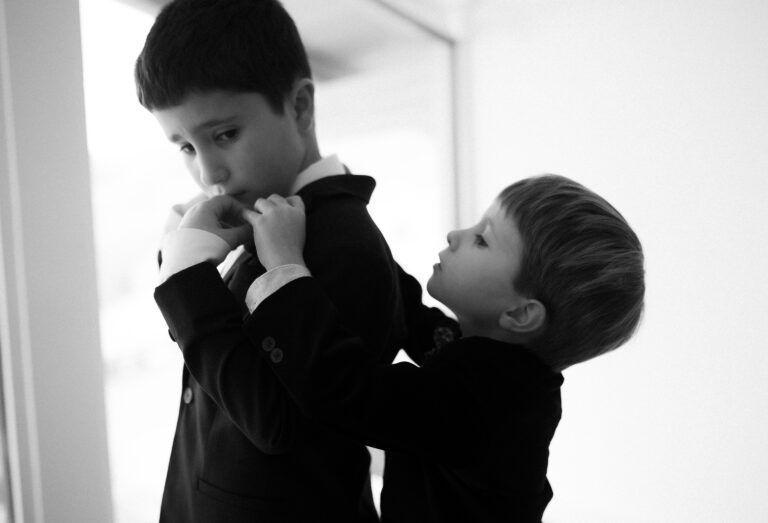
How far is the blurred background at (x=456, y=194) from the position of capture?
85cm

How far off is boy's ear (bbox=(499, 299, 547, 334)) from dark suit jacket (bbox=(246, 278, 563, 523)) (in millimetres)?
38

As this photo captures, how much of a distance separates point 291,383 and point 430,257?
1497 mm

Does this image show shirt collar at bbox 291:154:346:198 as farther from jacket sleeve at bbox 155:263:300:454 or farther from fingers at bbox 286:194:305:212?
jacket sleeve at bbox 155:263:300:454

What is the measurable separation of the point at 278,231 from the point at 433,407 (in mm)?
252

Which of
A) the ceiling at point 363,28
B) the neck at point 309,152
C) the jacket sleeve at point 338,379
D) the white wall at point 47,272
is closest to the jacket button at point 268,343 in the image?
the jacket sleeve at point 338,379

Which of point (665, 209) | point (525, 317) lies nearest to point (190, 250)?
point (525, 317)

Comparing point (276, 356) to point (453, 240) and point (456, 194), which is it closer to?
point (453, 240)

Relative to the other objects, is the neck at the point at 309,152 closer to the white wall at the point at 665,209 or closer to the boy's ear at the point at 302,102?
the boy's ear at the point at 302,102

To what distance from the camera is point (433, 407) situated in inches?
23.2

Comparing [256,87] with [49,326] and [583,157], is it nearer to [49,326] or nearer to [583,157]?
[49,326]

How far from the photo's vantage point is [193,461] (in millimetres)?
634

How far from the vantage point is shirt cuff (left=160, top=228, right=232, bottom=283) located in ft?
1.84

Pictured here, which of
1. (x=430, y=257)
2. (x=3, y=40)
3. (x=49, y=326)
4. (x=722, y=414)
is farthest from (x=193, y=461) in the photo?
(x=722, y=414)

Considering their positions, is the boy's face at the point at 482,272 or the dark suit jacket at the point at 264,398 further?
the boy's face at the point at 482,272
